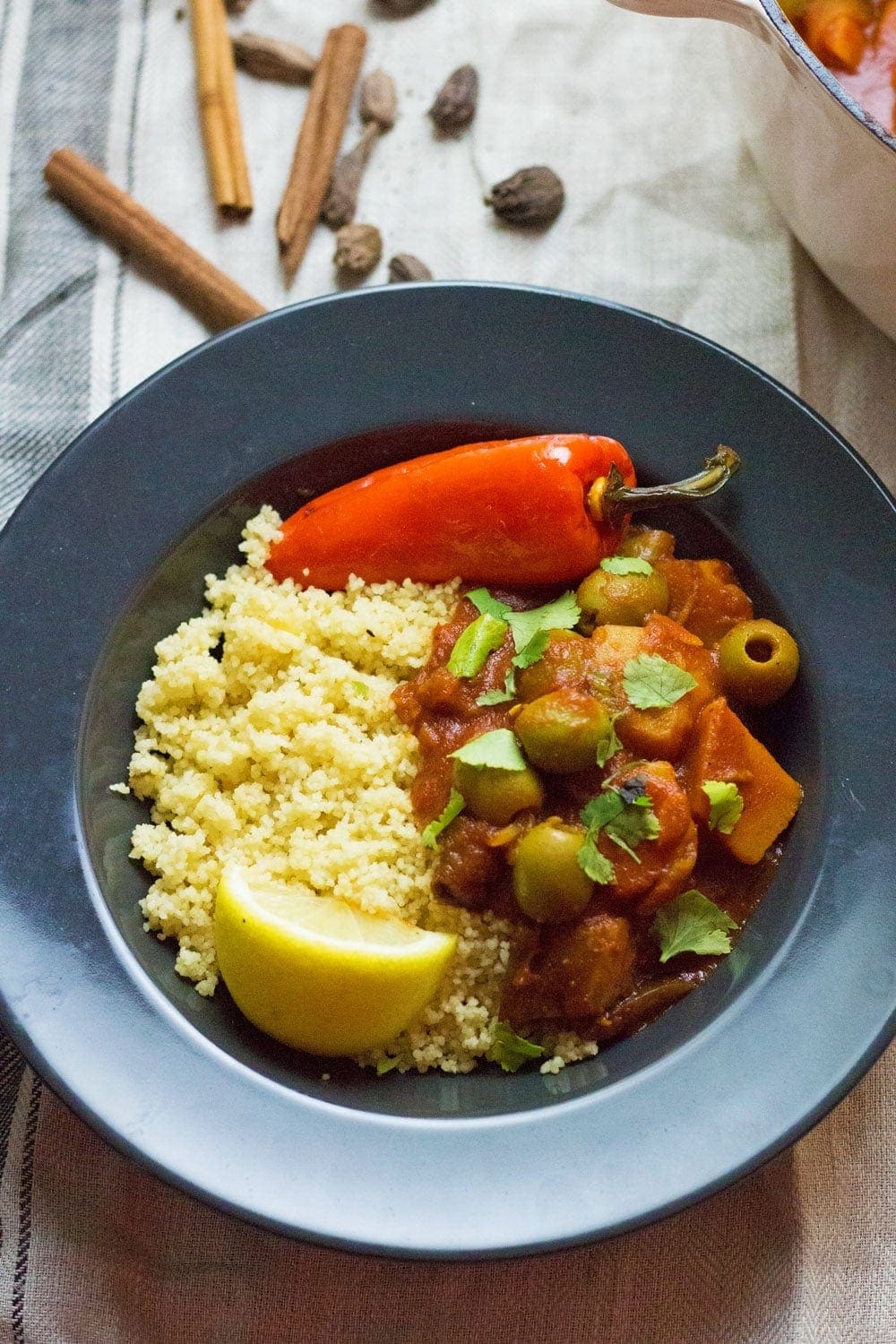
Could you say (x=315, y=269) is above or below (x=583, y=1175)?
above

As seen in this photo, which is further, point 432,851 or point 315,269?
point 315,269

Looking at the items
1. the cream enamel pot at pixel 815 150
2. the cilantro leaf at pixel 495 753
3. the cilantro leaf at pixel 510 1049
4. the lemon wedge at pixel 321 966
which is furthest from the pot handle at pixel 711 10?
the cilantro leaf at pixel 510 1049

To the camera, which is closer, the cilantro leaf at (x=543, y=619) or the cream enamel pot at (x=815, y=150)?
the cream enamel pot at (x=815, y=150)

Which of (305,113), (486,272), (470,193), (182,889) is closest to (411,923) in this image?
(182,889)

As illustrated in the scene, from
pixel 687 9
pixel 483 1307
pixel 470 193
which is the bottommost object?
pixel 483 1307

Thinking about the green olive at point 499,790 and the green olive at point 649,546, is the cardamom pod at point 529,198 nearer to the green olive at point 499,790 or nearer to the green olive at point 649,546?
the green olive at point 649,546

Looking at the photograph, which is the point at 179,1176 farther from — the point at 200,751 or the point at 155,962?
the point at 200,751
